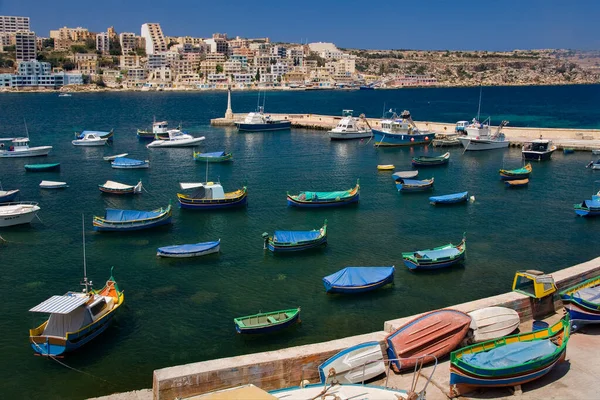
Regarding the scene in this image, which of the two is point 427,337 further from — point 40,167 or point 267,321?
point 40,167

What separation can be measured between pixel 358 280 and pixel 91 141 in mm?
52249

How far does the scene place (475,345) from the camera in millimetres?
14992

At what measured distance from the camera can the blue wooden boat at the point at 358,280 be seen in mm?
25234

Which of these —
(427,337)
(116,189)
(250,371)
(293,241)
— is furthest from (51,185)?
(427,337)

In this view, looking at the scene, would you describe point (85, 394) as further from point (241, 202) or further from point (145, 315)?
point (241, 202)

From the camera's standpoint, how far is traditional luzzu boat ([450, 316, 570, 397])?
13.7 metres

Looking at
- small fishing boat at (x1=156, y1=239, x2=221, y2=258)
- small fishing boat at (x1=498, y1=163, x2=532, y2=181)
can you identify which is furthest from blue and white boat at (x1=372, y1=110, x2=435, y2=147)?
small fishing boat at (x1=156, y1=239, x2=221, y2=258)

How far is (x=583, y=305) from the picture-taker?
55.3 feet

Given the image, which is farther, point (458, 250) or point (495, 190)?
point (495, 190)

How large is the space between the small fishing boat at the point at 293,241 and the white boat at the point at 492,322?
14916 mm

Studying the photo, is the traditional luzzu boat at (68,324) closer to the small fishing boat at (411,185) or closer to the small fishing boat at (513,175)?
the small fishing boat at (411,185)

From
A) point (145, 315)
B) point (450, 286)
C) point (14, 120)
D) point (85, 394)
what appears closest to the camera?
point (85, 394)

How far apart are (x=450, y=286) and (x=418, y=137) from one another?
45.8 metres

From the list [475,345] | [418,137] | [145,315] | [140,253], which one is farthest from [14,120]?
[475,345]
